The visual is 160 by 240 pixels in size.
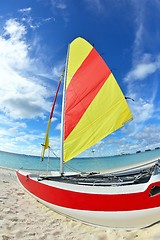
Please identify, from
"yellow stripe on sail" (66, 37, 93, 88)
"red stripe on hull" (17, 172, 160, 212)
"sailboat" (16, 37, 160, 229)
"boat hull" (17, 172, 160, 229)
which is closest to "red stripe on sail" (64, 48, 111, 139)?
"sailboat" (16, 37, 160, 229)

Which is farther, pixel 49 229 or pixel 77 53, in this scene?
pixel 77 53

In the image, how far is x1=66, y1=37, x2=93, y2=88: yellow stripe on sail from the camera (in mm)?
8078

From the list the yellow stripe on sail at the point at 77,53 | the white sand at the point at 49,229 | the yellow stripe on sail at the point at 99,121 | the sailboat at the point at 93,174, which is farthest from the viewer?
the yellow stripe on sail at the point at 77,53

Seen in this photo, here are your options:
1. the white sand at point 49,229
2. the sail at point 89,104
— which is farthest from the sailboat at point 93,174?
the white sand at point 49,229

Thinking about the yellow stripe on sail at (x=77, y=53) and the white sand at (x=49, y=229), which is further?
the yellow stripe on sail at (x=77, y=53)

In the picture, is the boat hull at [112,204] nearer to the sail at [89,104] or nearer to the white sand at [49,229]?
the white sand at [49,229]

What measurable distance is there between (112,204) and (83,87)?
14.5 ft

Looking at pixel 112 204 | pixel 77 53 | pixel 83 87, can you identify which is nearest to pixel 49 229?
pixel 112 204

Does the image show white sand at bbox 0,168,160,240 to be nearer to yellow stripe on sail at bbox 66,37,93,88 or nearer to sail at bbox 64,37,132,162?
sail at bbox 64,37,132,162

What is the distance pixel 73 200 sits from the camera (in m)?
5.10

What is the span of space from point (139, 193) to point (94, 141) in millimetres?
2982

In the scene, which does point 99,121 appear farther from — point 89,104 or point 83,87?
point 83,87

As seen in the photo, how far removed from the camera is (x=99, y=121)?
707 cm

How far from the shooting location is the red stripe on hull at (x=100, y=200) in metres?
4.09
